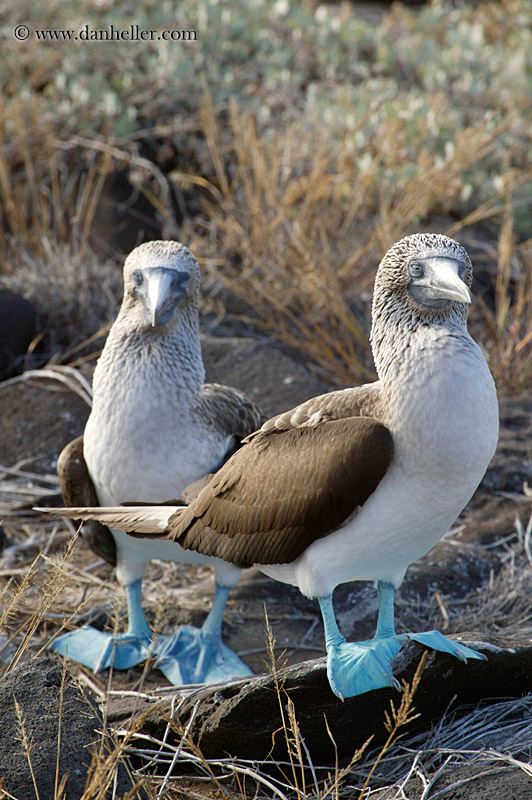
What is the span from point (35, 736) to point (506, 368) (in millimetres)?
4073

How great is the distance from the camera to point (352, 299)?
6.41 metres

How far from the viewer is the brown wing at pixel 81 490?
368cm

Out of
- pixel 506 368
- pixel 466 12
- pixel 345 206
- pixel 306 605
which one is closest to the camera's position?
pixel 306 605

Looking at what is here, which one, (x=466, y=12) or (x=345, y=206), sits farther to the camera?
(x=466, y=12)

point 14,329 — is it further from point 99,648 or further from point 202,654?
point 202,654

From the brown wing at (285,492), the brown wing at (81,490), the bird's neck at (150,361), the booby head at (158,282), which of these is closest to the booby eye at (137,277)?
the booby head at (158,282)

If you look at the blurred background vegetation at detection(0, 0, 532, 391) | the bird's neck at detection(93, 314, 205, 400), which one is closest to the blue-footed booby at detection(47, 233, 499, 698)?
the bird's neck at detection(93, 314, 205, 400)

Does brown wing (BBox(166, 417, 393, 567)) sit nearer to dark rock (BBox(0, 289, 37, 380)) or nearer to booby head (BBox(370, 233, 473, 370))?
booby head (BBox(370, 233, 473, 370))

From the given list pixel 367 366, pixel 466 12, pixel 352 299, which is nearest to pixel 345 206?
pixel 352 299

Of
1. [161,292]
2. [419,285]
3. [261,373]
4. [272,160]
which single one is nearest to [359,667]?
[419,285]

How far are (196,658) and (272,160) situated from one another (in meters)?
3.81

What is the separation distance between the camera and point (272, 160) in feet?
20.7

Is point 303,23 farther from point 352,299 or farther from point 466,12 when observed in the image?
point 352,299

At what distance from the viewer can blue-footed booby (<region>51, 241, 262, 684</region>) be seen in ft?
11.4
